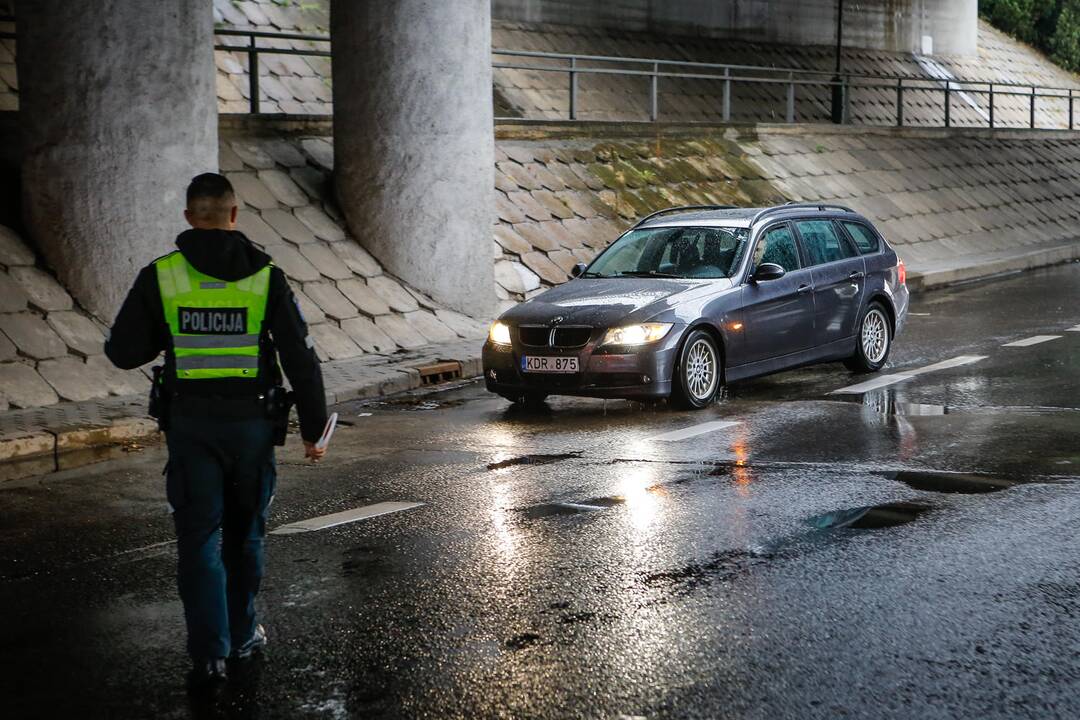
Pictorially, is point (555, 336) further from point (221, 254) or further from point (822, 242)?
point (221, 254)

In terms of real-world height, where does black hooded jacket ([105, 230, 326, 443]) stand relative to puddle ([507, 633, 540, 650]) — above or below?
above

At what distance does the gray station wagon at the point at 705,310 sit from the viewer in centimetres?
1184

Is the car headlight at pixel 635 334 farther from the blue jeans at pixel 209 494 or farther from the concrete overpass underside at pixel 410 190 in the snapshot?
the blue jeans at pixel 209 494

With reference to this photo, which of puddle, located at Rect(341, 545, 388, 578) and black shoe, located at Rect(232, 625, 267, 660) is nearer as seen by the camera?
black shoe, located at Rect(232, 625, 267, 660)

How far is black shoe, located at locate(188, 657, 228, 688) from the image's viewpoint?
5.35 m

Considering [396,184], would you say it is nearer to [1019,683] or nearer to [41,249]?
[41,249]

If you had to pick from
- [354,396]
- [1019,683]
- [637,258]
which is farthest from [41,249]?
[1019,683]

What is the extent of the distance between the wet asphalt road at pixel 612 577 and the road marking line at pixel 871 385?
1.33 m

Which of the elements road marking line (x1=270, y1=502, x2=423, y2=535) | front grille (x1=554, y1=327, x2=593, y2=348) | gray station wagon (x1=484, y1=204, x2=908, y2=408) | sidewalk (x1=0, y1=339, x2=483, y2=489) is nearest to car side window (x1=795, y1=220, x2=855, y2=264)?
gray station wagon (x1=484, y1=204, x2=908, y2=408)

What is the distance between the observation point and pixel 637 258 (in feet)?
43.9

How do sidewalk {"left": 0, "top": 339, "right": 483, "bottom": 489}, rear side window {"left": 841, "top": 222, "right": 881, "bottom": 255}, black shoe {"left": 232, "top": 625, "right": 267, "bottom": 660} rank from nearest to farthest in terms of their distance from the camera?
black shoe {"left": 232, "top": 625, "right": 267, "bottom": 660}
sidewalk {"left": 0, "top": 339, "right": 483, "bottom": 489}
rear side window {"left": 841, "top": 222, "right": 881, "bottom": 255}

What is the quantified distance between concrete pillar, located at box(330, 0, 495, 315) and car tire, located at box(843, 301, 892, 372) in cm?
512

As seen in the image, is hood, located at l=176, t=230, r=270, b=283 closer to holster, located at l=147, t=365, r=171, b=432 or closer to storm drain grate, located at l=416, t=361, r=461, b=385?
holster, located at l=147, t=365, r=171, b=432

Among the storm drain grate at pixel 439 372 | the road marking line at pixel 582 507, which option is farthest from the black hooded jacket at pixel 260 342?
the storm drain grate at pixel 439 372
